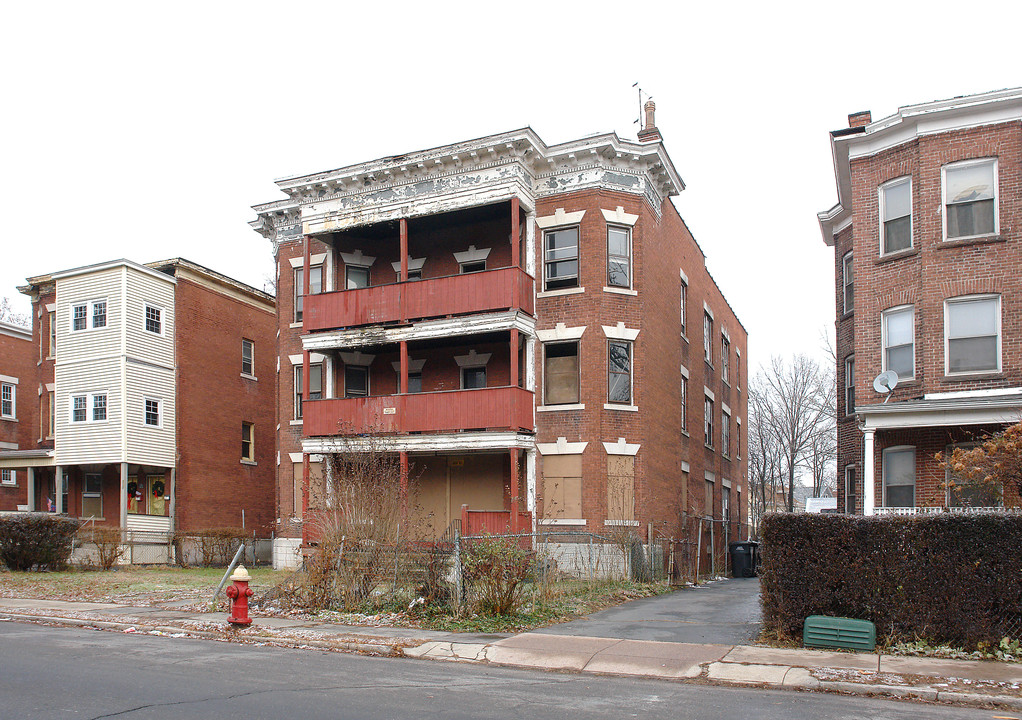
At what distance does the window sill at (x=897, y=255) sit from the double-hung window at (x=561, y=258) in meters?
8.10

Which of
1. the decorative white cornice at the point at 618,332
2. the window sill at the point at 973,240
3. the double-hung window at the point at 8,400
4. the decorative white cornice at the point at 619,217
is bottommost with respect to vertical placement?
the double-hung window at the point at 8,400

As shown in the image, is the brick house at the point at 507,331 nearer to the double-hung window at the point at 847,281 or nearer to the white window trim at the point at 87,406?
the double-hung window at the point at 847,281

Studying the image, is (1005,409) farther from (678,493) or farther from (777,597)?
(678,493)

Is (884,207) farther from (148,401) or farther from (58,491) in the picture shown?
(58,491)

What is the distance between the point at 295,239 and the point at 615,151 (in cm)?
1169

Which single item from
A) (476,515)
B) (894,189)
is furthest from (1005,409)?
(476,515)

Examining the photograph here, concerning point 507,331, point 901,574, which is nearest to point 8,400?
point 507,331

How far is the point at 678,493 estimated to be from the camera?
26922 millimetres

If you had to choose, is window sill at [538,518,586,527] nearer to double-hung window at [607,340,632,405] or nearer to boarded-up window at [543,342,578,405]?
boarded-up window at [543,342,578,405]

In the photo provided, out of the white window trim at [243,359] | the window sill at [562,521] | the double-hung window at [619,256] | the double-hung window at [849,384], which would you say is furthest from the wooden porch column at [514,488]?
the white window trim at [243,359]

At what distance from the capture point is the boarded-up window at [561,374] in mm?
24453

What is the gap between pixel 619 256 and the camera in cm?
2464

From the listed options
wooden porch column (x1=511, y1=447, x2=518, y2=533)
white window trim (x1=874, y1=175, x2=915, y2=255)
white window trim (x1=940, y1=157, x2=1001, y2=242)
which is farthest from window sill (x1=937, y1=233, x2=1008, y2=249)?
wooden porch column (x1=511, y1=447, x2=518, y2=533)

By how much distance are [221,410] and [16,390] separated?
→ 41.2ft
